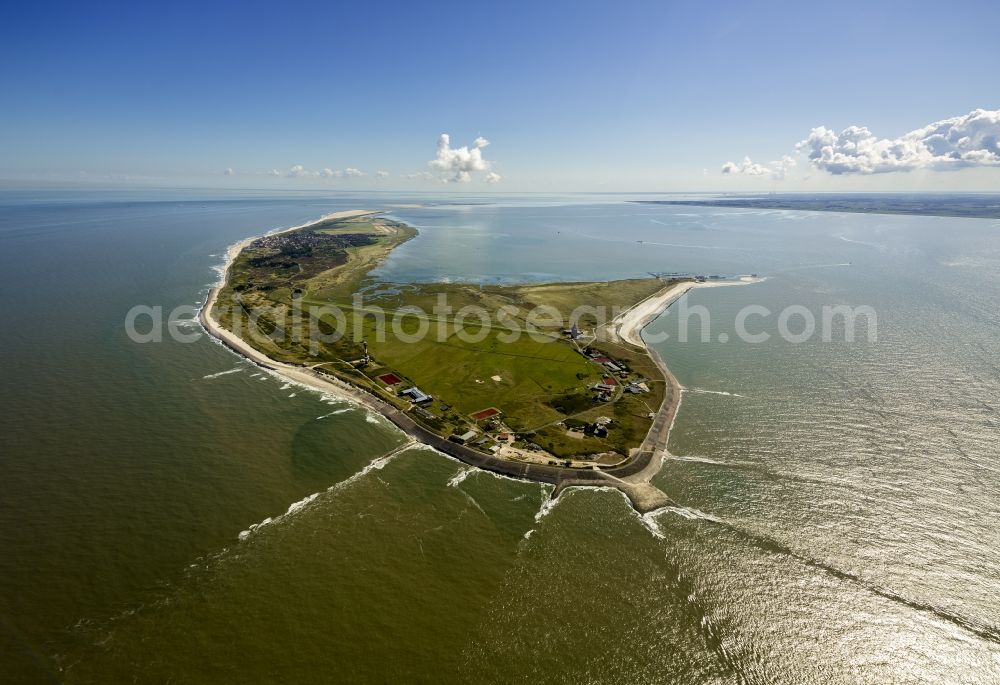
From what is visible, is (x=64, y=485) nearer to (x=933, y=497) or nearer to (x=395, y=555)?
(x=395, y=555)

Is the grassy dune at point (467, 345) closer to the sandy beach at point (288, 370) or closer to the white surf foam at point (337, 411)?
the sandy beach at point (288, 370)

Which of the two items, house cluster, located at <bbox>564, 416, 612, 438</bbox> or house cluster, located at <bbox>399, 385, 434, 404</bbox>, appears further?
house cluster, located at <bbox>399, 385, 434, 404</bbox>

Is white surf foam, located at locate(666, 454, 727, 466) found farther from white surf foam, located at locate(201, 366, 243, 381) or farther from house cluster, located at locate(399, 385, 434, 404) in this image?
white surf foam, located at locate(201, 366, 243, 381)

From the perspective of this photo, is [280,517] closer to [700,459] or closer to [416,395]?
[416,395]

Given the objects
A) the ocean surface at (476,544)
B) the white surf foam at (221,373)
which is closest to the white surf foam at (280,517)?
the ocean surface at (476,544)

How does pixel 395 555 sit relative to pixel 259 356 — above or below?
below

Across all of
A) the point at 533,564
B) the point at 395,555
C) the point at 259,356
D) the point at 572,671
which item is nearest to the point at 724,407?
the point at 533,564

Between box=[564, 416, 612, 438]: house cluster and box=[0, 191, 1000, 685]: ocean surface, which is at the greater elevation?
box=[564, 416, 612, 438]: house cluster

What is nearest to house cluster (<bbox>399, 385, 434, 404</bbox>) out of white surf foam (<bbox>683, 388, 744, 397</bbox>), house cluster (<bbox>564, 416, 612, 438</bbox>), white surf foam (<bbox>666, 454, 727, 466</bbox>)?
house cluster (<bbox>564, 416, 612, 438</bbox>)
